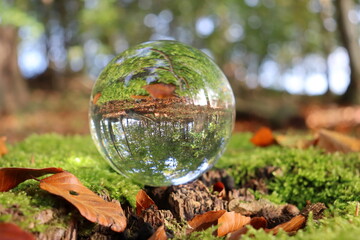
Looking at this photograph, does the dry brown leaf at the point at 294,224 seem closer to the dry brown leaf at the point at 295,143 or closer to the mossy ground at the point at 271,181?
the mossy ground at the point at 271,181

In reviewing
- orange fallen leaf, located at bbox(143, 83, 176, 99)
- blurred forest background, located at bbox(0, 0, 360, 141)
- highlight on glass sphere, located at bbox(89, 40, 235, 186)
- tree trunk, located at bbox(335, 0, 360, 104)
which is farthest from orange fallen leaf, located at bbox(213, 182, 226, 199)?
tree trunk, located at bbox(335, 0, 360, 104)

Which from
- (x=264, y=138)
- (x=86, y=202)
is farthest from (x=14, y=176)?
(x=264, y=138)

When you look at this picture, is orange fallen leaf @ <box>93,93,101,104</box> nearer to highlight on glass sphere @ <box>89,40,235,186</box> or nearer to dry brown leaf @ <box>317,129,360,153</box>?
highlight on glass sphere @ <box>89,40,235,186</box>

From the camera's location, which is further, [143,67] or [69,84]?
[69,84]

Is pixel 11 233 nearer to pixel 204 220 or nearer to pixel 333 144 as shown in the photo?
pixel 204 220

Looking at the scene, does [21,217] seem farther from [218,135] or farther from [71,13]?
[71,13]

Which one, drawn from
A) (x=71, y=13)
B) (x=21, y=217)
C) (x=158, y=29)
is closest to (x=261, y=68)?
(x=158, y=29)

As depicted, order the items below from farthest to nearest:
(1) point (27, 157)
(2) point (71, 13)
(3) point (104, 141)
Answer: (2) point (71, 13) → (1) point (27, 157) → (3) point (104, 141)
